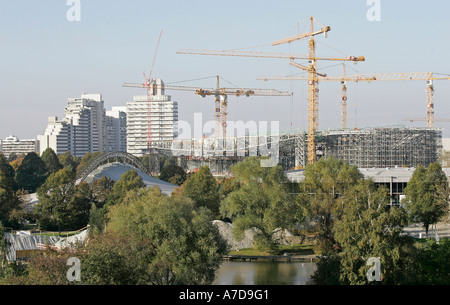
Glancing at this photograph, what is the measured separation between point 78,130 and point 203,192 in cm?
7519

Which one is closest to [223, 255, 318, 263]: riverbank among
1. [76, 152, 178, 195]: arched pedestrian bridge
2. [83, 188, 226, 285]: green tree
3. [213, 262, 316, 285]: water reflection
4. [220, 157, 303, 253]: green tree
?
[220, 157, 303, 253]: green tree

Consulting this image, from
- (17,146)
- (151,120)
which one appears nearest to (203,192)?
(151,120)

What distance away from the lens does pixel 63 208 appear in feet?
107

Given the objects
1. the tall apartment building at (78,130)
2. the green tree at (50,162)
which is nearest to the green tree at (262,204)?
the green tree at (50,162)

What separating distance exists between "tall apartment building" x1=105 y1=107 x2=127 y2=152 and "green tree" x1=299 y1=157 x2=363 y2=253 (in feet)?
295

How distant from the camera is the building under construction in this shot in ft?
197

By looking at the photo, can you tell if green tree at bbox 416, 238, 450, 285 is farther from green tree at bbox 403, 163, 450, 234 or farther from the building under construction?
the building under construction

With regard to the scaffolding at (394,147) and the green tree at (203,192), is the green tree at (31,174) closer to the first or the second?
the green tree at (203,192)

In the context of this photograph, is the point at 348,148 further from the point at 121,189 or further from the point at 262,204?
the point at 262,204

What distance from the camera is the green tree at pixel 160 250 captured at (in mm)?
13422
